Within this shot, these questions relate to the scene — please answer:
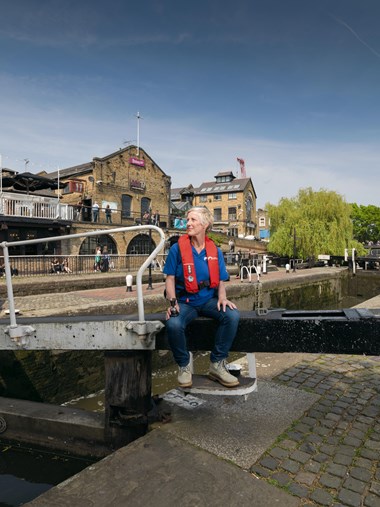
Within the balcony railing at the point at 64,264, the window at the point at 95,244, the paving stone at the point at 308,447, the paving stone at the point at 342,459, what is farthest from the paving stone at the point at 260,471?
the window at the point at 95,244

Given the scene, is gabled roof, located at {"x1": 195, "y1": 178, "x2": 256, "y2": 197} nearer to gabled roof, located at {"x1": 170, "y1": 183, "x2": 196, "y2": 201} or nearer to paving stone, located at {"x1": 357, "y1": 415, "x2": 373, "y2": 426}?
gabled roof, located at {"x1": 170, "y1": 183, "x2": 196, "y2": 201}

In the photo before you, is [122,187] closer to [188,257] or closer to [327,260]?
[327,260]

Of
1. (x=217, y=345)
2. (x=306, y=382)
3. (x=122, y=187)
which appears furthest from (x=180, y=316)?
(x=122, y=187)

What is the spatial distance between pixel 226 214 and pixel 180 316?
183 feet

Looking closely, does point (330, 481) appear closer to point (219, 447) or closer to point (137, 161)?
point (219, 447)

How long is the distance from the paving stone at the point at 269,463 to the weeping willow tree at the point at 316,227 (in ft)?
94.8

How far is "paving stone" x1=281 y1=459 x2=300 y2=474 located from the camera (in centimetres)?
241

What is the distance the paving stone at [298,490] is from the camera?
86.0 inches

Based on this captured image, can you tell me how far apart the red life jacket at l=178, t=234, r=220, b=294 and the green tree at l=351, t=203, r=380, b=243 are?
6460cm

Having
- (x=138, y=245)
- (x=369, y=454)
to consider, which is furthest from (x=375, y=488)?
(x=138, y=245)

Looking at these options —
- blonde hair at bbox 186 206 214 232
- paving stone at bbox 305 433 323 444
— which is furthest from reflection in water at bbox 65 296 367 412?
blonde hair at bbox 186 206 214 232

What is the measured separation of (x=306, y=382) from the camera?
3.98 meters

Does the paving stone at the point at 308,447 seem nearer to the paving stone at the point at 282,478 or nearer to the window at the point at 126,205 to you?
the paving stone at the point at 282,478

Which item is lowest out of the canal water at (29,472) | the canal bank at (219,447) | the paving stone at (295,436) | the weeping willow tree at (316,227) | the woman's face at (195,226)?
the canal water at (29,472)
